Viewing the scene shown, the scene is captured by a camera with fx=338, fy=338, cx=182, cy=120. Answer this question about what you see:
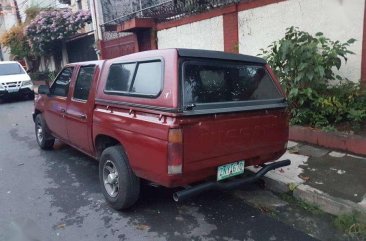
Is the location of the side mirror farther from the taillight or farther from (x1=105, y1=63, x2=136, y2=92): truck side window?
the taillight

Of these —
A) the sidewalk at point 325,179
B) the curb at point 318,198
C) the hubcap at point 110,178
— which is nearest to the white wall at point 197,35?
the sidewalk at point 325,179

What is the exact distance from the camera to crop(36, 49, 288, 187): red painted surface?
9.95 ft

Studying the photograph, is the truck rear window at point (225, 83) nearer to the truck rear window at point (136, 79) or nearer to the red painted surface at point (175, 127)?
the red painted surface at point (175, 127)

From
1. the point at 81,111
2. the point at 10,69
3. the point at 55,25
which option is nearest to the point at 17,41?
the point at 55,25

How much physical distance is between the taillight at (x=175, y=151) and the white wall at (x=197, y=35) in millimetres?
5747

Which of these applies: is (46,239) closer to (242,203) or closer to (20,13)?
(242,203)

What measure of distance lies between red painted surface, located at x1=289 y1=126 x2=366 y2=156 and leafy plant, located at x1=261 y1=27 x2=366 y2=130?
0.15 metres

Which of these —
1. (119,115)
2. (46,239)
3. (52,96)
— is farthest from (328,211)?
(52,96)

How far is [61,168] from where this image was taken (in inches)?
214

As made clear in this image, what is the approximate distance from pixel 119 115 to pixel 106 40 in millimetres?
10514

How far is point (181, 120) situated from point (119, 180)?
114cm

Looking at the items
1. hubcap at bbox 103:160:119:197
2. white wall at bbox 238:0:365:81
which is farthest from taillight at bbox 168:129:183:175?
white wall at bbox 238:0:365:81

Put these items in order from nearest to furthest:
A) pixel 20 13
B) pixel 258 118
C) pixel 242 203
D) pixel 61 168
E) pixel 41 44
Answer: pixel 258 118, pixel 242 203, pixel 61 168, pixel 41 44, pixel 20 13

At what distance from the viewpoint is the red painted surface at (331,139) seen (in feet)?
16.1
